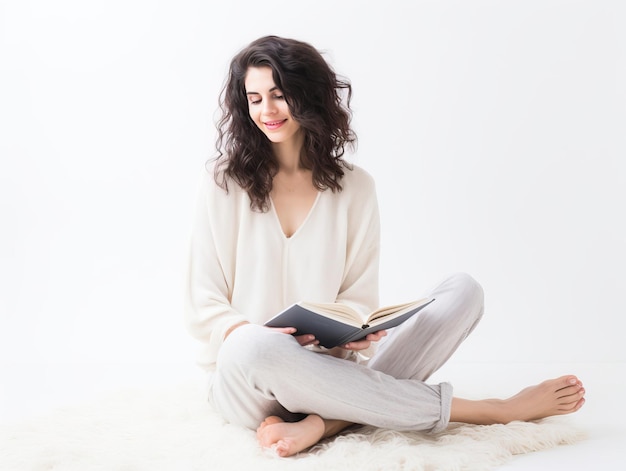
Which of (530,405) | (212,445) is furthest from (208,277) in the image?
(530,405)

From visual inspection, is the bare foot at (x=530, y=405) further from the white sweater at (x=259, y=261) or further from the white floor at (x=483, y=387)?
the white sweater at (x=259, y=261)

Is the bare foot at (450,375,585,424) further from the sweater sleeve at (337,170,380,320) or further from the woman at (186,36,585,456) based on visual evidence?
the sweater sleeve at (337,170,380,320)

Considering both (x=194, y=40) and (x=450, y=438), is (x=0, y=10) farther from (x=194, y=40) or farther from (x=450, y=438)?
(x=450, y=438)

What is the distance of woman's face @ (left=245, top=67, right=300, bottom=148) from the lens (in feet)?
9.30

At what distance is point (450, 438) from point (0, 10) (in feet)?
11.0

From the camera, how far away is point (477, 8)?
436 centimetres

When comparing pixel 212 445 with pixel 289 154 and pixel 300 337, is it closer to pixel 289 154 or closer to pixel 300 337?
pixel 300 337

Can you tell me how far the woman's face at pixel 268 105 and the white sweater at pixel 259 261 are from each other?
24cm

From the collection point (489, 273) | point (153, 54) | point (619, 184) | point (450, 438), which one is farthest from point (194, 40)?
point (450, 438)

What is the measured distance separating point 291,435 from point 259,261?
66cm

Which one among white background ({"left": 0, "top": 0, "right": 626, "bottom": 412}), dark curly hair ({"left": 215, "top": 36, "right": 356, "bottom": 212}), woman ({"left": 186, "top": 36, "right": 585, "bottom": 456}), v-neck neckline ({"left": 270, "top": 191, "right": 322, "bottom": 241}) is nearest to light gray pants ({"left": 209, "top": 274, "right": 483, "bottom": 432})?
woman ({"left": 186, "top": 36, "right": 585, "bottom": 456})

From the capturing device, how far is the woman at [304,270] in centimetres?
259

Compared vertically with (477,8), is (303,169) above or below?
below

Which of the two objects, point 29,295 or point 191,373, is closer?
point 191,373
